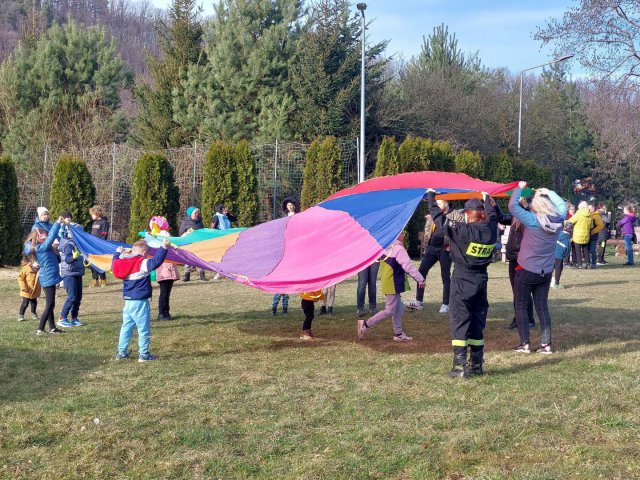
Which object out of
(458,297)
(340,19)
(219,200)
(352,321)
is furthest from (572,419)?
(340,19)

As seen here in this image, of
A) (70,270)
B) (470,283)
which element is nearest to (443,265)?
(470,283)

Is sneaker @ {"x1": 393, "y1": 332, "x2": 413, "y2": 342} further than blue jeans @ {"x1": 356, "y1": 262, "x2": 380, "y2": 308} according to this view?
No

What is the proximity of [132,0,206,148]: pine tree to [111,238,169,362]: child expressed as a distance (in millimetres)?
24458

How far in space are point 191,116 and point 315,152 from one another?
9.12 meters

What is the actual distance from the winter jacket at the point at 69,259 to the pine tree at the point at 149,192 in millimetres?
10543

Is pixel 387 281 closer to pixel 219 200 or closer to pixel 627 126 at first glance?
pixel 219 200

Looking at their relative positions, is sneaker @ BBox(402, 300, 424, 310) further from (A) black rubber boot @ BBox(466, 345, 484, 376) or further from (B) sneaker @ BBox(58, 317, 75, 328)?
(B) sneaker @ BBox(58, 317, 75, 328)

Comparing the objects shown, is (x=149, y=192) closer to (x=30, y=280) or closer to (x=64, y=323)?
(x=30, y=280)

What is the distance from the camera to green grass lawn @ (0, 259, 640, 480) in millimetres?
5152

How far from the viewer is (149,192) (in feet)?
70.5

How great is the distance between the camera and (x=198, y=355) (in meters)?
8.91

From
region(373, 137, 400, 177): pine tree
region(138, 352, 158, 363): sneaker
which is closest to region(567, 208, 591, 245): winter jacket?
region(373, 137, 400, 177): pine tree

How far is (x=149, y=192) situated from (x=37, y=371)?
45.9 ft

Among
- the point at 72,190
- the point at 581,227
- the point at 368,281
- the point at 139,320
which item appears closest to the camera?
the point at 139,320
